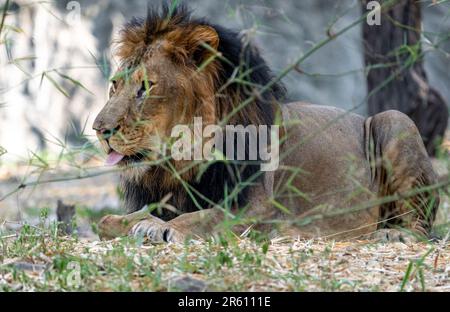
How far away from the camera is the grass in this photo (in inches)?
132

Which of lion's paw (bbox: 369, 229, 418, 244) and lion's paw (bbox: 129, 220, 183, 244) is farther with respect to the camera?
lion's paw (bbox: 369, 229, 418, 244)

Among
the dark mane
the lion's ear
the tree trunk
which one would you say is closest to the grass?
the dark mane

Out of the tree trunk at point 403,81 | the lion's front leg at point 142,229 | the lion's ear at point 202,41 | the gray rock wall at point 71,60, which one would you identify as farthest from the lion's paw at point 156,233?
the gray rock wall at point 71,60

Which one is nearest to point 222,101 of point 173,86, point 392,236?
point 173,86

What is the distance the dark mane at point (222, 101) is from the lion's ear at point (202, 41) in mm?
59

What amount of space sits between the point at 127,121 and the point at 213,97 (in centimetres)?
51

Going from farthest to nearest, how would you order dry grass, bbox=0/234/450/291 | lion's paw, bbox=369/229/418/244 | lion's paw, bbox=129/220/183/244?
lion's paw, bbox=369/229/418/244, lion's paw, bbox=129/220/183/244, dry grass, bbox=0/234/450/291

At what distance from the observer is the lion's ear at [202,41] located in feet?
A: 15.8

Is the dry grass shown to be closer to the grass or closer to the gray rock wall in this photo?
the grass

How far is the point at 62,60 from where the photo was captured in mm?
13344

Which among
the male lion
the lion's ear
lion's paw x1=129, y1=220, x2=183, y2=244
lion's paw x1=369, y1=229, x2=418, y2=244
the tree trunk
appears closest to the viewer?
lion's paw x1=129, y1=220, x2=183, y2=244

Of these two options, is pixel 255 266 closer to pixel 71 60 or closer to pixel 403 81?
pixel 403 81
